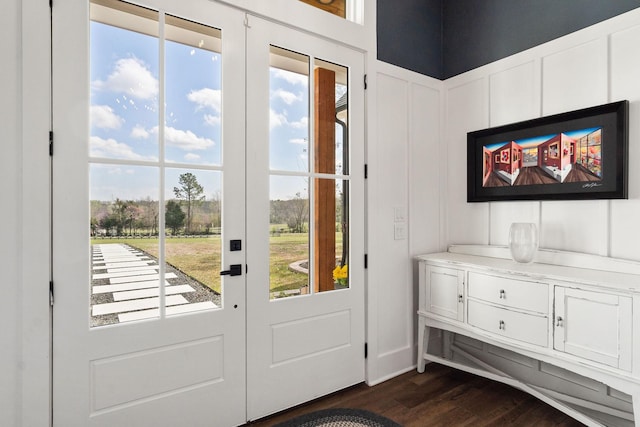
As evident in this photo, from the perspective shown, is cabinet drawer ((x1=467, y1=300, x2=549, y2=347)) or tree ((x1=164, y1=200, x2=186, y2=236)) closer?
tree ((x1=164, y1=200, x2=186, y2=236))

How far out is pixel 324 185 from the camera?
2.48 meters

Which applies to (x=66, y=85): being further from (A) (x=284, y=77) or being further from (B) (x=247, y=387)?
(B) (x=247, y=387)

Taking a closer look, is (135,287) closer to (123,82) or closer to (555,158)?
(123,82)

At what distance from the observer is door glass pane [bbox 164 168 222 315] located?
1931 mm

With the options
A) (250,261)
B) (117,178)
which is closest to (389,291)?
(250,261)

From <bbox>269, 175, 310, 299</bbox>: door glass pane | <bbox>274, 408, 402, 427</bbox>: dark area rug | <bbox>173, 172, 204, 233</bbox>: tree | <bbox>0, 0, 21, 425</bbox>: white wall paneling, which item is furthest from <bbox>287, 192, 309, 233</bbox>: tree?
<bbox>0, 0, 21, 425</bbox>: white wall paneling

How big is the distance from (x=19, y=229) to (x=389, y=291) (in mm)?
2321

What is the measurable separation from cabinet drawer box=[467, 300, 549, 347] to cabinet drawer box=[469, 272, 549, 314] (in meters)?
0.05

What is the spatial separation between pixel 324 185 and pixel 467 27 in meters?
1.89

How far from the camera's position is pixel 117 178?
179 centimetres

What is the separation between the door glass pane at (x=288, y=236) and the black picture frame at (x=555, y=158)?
1.46 m

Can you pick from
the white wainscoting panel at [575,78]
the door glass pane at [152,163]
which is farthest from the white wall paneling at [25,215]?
the white wainscoting panel at [575,78]

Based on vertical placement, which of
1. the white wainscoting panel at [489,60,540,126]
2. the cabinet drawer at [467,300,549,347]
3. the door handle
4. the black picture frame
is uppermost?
the white wainscoting panel at [489,60,540,126]

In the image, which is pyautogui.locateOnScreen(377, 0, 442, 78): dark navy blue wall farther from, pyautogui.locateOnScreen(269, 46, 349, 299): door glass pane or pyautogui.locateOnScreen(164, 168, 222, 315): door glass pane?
pyautogui.locateOnScreen(164, 168, 222, 315): door glass pane
